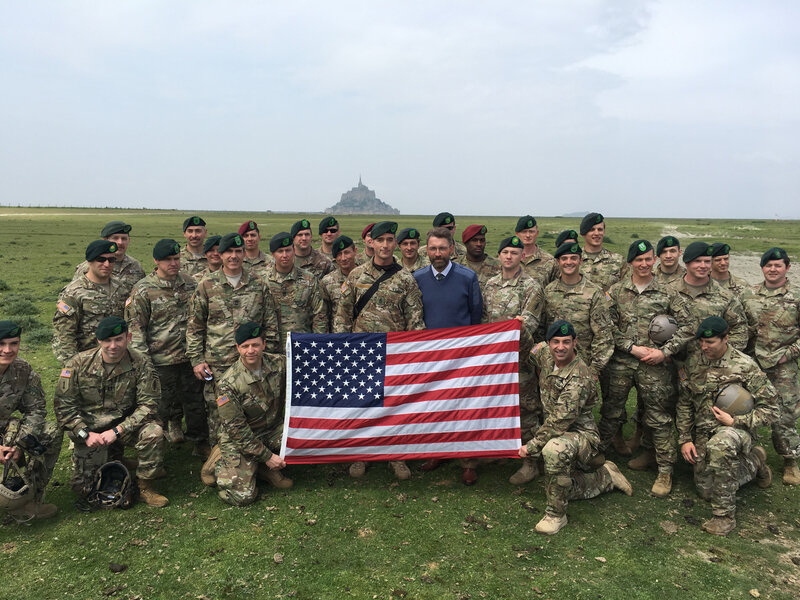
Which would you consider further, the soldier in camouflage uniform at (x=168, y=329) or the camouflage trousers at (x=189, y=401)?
the camouflage trousers at (x=189, y=401)

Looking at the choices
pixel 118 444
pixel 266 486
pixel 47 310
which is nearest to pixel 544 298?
pixel 266 486

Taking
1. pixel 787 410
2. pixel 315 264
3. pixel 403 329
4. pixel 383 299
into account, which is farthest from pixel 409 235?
pixel 787 410

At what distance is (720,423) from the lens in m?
6.29

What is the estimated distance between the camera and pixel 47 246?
1651 inches

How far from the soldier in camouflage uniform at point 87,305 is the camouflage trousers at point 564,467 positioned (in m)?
6.16

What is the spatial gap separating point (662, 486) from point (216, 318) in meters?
6.37

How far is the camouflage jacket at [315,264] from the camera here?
29.6 feet

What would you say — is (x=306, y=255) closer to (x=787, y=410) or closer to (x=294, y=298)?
(x=294, y=298)

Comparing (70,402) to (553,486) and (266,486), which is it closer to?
(266,486)

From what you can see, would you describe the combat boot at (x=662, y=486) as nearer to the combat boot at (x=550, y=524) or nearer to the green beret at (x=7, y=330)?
the combat boot at (x=550, y=524)

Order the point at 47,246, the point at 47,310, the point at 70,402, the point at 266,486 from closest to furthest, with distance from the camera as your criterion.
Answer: the point at 70,402 < the point at 266,486 < the point at 47,310 < the point at 47,246

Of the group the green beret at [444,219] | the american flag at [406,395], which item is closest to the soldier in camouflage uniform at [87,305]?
the american flag at [406,395]

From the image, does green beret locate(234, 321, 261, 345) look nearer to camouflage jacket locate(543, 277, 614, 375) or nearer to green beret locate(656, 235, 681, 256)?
camouflage jacket locate(543, 277, 614, 375)

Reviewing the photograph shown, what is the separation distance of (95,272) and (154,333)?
1.15m
